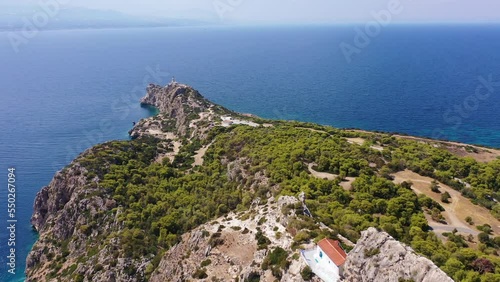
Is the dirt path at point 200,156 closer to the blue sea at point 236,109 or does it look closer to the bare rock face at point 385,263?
the blue sea at point 236,109

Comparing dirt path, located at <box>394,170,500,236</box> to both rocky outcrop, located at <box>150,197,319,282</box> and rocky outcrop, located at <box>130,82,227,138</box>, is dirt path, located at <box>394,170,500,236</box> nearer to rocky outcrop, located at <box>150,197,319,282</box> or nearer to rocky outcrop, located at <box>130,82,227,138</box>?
rocky outcrop, located at <box>150,197,319,282</box>

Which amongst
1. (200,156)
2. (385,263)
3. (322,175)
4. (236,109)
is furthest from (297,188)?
(236,109)

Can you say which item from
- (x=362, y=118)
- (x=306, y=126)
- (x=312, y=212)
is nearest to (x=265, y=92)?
(x=362, y=118)

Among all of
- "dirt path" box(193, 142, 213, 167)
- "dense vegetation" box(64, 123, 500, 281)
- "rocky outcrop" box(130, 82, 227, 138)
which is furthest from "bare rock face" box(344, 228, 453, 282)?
"rocky outcrop" box(130, 82, 227, 138)

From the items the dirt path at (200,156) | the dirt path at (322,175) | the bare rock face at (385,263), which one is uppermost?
the bare rock face at (385,263)

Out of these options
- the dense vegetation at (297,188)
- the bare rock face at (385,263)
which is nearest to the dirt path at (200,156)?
the dense vegetation at (297,188)

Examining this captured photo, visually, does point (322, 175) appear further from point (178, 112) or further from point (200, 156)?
point (178, 112)
